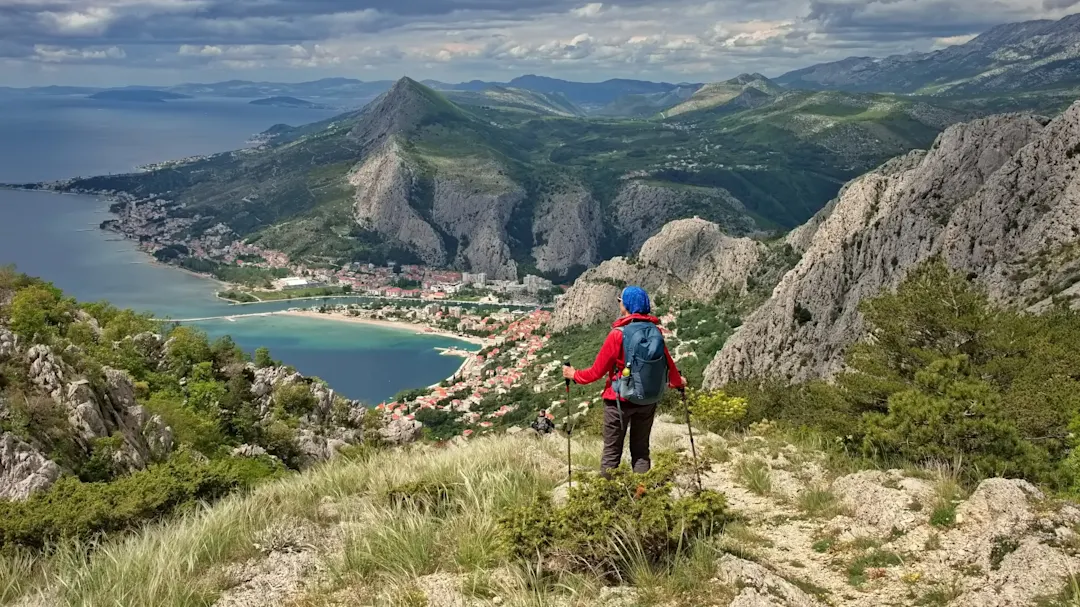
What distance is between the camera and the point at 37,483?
11703mm

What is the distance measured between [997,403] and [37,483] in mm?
15841

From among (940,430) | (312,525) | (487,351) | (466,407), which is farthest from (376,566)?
(487,351)

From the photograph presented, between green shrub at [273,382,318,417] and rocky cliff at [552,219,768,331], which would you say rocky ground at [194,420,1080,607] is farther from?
rocky cliff at [552,219,768,331]

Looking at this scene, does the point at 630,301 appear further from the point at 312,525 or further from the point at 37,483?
the point at 37,483

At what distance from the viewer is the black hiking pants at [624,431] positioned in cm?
786

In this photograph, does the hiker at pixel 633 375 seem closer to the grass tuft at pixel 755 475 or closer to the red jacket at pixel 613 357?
the red jacket at pixel 613 357

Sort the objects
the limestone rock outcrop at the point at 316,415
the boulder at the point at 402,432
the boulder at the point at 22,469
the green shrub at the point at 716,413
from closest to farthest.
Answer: the boulder at the point at 22,469
the green shrub at the point at 716,413
the limestone rock outcrop at the point at 316,415
the boulder at the point at 402,432

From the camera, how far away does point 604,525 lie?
5.82m

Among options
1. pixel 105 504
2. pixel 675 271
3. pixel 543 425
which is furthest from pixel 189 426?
pixel 675 271

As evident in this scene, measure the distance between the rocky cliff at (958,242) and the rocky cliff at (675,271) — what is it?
46782mm

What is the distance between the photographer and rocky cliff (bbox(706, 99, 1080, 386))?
40.4m

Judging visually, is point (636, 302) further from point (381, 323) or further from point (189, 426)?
point (381, 323)

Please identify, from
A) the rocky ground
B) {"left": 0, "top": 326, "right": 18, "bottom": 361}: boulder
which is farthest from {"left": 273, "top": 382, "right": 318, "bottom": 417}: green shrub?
the rocky ground

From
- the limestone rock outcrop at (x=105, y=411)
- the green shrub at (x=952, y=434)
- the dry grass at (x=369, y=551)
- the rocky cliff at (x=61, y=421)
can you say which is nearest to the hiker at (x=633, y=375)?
the dry grass at (x=369, y=551)
